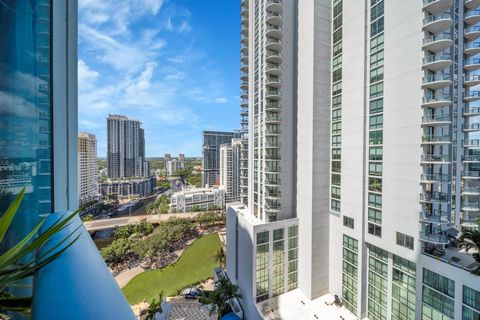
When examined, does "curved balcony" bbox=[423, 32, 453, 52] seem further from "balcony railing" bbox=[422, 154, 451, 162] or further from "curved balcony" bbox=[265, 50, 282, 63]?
"curved balcony" bbox=[265, 50, 282, 63]

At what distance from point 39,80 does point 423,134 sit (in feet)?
39.4

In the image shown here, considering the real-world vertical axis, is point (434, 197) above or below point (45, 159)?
below

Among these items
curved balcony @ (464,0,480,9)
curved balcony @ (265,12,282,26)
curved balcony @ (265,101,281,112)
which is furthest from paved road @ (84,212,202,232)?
curved balcony @ (464,0,480,9)

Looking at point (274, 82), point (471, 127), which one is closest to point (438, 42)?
point (274, 82)

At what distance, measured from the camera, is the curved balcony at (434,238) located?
8.34 metres

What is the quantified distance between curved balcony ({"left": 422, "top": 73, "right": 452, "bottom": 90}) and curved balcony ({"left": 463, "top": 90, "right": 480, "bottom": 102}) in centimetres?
608

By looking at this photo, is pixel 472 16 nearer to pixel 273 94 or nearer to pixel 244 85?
pixel 273 94

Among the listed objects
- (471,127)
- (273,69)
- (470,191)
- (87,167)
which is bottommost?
(470,191)

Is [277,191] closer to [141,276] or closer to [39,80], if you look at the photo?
[39,80]

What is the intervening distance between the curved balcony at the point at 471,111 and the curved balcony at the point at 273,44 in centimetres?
1219

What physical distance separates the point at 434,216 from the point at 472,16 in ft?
38.5

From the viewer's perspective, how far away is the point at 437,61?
27.1ft

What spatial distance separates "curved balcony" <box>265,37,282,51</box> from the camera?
42.5 ft

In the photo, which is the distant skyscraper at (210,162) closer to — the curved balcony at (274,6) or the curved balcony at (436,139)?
the curved balcony at (274,6)
